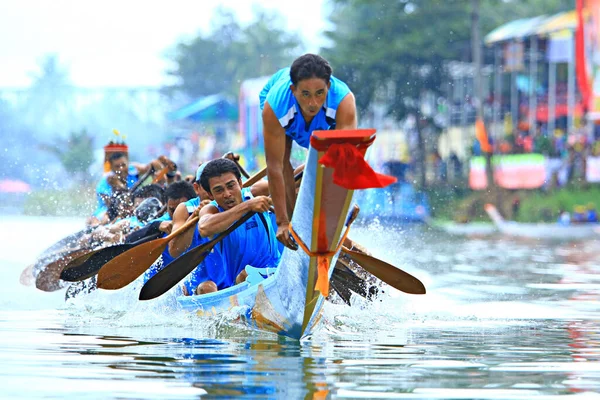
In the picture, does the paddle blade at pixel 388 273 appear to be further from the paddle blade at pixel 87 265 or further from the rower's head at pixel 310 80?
the paddle blade at pixel 87 265

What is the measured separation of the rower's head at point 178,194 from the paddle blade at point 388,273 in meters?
1.93

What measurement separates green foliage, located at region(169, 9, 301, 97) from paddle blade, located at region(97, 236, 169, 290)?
180 ft

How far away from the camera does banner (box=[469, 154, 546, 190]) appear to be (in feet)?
86.3

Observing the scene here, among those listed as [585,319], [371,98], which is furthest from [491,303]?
[371,98]

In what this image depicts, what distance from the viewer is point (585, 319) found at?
9688 millimetres

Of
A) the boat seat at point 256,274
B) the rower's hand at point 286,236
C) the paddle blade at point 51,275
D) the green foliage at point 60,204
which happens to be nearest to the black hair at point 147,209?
the paddle blade at point 51,275

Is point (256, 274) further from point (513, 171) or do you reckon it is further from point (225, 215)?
point (513, 171)

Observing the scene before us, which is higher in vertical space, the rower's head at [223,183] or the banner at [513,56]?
the banner at [513,56]

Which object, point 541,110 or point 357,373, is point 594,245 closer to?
point 541,110

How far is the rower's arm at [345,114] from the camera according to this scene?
25.0ft

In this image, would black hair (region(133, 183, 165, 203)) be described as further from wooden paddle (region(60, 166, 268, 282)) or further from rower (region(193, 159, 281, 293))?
rower (region(193, 159, 281, 293))

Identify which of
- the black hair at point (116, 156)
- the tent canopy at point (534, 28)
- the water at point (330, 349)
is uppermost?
the tent canopy at point (534, 28)

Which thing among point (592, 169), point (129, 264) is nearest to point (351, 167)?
point (129, 264)

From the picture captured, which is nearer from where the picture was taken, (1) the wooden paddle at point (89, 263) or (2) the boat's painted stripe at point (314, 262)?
(2) the boat's painted stripe at point (314, 262)
